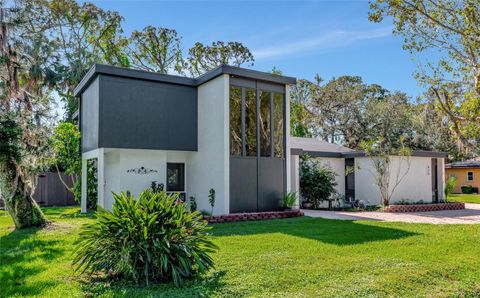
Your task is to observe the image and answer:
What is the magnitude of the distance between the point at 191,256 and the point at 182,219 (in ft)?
1.83

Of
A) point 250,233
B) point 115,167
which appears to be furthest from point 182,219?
point 115,167

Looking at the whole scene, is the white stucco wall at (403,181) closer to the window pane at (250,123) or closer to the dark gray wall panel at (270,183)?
the dark gray wall panel at (270,183)

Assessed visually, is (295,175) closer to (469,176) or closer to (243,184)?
(243,184)

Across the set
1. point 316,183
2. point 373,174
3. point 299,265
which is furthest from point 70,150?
point 373,174

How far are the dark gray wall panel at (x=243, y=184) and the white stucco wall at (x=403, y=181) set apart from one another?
21.1 feet

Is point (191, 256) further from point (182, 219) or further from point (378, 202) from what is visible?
point (378, 202)

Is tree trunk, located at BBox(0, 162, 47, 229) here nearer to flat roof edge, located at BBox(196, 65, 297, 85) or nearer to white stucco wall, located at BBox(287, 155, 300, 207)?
flat roof edge, located at BBox(196, 65, 297, 85)

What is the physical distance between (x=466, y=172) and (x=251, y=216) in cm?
2710

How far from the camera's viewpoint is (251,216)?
39.2 feet

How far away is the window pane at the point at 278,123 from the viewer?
13406 mm

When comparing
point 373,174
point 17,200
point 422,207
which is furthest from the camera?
point 373,174

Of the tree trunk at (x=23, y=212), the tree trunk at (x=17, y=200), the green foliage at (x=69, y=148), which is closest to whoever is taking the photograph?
the tree trunk at (x=17, y=200)

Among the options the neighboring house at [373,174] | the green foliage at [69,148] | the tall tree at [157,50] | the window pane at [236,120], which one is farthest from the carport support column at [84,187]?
the tall tree at [157,50]

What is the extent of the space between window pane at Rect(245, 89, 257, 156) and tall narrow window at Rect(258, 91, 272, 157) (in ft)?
0.81
